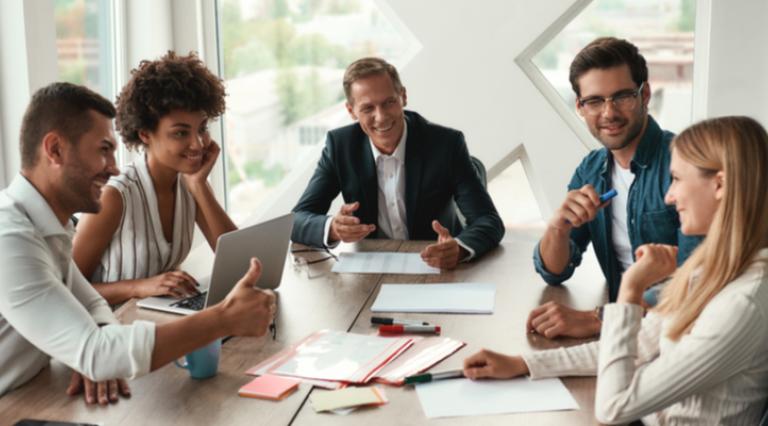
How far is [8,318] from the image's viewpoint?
1.58 metres

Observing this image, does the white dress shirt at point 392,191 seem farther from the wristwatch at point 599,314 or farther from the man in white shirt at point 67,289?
the man in white shirt at point 67,289

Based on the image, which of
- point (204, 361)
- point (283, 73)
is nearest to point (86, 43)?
point (283, 73)

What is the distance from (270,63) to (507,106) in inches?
51.7

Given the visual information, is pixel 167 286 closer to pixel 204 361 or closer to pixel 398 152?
pixel 204 361

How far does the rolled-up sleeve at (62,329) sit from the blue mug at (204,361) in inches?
3.9

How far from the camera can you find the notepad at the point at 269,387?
1.59 m

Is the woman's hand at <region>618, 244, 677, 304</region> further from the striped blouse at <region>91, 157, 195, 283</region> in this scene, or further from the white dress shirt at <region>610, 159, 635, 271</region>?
the striped blouse at <region>91, 157, 195, 283</region>

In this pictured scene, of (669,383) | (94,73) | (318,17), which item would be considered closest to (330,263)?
(669,383)

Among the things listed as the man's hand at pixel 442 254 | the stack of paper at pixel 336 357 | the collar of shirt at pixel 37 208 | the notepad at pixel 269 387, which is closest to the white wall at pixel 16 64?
the collar of shirt at pixel 37 208

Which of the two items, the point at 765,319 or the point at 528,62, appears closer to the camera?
the point at 765,319

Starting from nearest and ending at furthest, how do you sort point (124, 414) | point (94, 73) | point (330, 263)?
point (124, 414) < point (330, 263) < point (94, 73)

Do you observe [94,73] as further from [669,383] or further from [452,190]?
[669,383]

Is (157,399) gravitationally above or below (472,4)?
below

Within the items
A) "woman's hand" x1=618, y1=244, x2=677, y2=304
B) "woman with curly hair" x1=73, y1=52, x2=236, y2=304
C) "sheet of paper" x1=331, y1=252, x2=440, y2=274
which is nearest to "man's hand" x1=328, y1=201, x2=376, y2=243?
"sheet of paper" x1=331, y1=252, x2=440, y2=274
